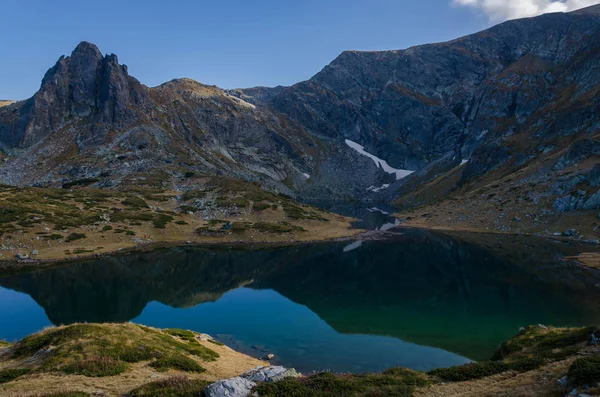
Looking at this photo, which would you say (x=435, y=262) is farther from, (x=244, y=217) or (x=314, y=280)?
(x=244, y=217)

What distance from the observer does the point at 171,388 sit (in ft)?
60.3

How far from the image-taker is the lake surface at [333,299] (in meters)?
41.4

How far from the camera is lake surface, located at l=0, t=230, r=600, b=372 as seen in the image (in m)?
41.4

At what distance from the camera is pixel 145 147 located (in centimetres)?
19625

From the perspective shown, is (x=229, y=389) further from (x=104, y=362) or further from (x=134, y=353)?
(x=134, y=353)

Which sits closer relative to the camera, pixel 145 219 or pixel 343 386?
pixel 343 386

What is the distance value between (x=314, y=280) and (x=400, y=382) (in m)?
54.5

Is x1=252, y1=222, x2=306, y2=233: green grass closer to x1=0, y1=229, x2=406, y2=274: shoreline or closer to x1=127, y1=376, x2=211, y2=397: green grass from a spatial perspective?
x1=0, y1=229, x2=406, y2=274: shoreline

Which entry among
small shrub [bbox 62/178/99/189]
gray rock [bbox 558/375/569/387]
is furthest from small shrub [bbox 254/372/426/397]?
small shrub [bbox 62/178/99/189]

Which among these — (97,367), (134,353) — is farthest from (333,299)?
(97,367)

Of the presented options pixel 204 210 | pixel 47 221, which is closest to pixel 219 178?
pixel 204 210

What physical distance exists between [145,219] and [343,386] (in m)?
105

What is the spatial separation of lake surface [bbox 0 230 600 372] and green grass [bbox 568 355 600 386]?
873 inches

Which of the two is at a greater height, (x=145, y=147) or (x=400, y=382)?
(x=145, y=147)
